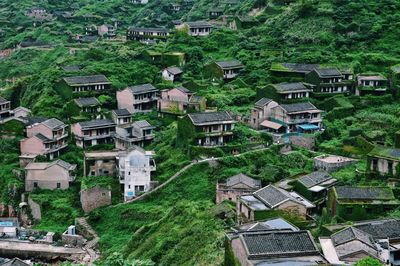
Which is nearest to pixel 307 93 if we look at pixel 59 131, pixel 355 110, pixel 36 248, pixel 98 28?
pixel 355 110

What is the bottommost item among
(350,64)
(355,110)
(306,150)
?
(306,150)

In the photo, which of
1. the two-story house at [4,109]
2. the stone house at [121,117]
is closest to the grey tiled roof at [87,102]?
the stone house at [121,117]

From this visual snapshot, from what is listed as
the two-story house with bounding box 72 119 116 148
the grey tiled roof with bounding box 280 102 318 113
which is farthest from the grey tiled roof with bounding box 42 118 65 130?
the grey tiled roof with bounding box 280 102 318 113

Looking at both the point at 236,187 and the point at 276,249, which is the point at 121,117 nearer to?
the point at 236,187

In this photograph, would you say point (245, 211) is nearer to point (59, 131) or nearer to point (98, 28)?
point (59, 131)

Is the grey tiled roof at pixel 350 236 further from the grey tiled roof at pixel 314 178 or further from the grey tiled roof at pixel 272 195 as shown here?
the grey tiled roof at pixel 314 178

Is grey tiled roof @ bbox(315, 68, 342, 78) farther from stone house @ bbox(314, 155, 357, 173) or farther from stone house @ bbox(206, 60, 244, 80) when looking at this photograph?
stone house @ bbox(314, 155, 357, 173)

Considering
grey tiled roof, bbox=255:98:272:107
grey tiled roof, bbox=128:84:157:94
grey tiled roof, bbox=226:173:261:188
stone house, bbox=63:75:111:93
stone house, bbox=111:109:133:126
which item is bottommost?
grey tiled roof, bbox=226:173:261:188
